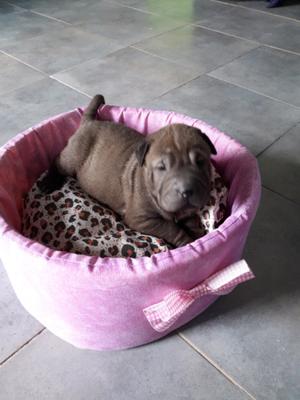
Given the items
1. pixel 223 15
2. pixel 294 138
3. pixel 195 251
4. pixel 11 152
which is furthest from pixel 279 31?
pixel 195 251

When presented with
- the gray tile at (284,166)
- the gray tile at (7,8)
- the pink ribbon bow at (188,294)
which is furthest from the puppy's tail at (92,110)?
the gray tile at (7,8)

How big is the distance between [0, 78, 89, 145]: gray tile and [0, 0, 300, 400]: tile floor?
15mm

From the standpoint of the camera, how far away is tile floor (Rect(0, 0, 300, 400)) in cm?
160

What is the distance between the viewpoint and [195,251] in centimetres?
144

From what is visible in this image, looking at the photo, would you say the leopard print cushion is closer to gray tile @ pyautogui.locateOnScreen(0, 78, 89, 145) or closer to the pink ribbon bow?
the pink ribbon bow

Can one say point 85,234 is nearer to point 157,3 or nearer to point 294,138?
point 294,138

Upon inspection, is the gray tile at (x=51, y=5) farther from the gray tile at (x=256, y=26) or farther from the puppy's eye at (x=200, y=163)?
the puppy's eye at (x=200, y=163)

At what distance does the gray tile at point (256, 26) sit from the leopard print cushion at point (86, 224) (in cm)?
284

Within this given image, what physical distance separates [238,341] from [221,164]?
886mm

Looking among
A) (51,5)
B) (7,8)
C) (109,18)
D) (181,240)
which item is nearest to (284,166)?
(181,240)

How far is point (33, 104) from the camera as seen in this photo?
3.29m

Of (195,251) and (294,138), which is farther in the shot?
(294,138)

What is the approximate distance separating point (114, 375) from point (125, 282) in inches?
17.8

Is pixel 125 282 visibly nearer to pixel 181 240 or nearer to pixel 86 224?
pixel 181 240
